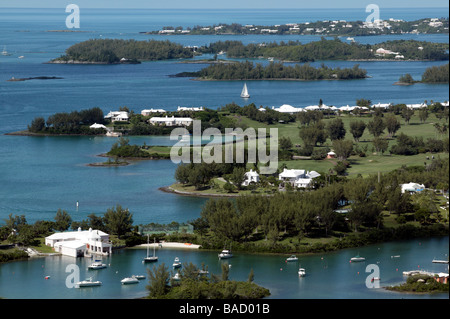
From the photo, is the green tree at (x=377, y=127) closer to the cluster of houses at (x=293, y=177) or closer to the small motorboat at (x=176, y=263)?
the cluster of houses at (x=293, y=177)

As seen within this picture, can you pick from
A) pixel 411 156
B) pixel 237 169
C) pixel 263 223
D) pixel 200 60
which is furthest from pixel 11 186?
Answer: pixel 200 60

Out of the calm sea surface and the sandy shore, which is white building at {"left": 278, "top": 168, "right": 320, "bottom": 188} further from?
the sandy shore

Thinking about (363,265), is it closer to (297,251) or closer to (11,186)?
(297,251)

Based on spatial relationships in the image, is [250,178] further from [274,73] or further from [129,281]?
[274,73]

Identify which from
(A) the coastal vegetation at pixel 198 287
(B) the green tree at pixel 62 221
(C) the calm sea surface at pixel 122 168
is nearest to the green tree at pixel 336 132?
(C) the calm sea surface at pixel 122 168

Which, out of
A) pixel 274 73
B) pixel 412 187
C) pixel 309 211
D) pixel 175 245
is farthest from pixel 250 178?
pixel 274 73

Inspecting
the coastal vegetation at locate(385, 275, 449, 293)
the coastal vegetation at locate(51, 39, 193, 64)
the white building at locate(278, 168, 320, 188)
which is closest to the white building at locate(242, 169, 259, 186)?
the white building at locate(278, 168, 320, 188)
